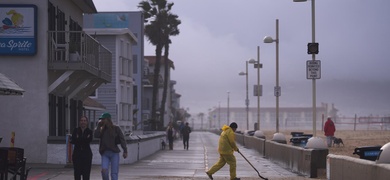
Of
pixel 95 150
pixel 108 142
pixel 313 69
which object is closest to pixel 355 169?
pixel 108 142

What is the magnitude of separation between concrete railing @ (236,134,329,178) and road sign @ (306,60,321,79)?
2.36 meters

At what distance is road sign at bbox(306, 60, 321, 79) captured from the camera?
75.0 feet

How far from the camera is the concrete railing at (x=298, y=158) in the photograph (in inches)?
768

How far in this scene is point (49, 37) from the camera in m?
24.2

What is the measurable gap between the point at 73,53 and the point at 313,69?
8.24m

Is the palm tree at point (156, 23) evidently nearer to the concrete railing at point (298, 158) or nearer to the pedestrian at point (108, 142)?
the concrete railing at point (298, 158)

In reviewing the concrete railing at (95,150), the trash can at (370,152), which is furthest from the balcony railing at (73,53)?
the trash can at (370,152)

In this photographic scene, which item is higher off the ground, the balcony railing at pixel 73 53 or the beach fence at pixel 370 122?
the balcony railing at pixel 73 53

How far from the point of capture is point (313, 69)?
22.9m

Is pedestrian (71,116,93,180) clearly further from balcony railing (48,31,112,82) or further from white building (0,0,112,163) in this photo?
balcony railing (48,31,112,82)

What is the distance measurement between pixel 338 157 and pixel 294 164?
23.8 ft

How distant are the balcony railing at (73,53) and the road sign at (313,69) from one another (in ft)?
25.0

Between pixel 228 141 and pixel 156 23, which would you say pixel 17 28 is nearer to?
pixel 228 141

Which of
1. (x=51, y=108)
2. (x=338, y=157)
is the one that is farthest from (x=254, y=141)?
(x=338, y=157)
